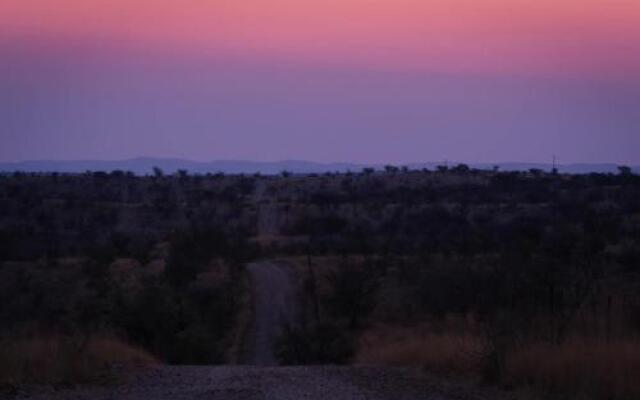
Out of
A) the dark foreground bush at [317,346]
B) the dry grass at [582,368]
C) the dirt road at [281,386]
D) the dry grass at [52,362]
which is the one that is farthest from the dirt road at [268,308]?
the dry grass at [582,368]

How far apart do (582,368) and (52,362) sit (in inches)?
378

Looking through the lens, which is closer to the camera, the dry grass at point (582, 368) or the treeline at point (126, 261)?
the dry grass at point (582, 368)

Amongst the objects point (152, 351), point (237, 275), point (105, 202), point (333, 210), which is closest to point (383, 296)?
point (237, 275)

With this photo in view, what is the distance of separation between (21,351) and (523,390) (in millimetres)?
9555

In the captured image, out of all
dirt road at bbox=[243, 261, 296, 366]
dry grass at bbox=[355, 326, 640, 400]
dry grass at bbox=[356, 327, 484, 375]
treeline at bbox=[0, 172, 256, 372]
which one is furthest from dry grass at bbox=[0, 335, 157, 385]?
dirt road at bbox=[243, 261, 296, 366]

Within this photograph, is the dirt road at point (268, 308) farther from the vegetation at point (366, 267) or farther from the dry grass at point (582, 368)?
the dry grass at point (582, 368)

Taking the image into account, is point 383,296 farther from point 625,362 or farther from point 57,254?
point 625,362

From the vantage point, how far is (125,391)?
17.7m

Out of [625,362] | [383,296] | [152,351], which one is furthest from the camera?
[383,296]

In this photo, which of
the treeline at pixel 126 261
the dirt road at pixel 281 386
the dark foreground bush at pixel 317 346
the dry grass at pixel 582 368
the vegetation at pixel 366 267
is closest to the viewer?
the dry grass at pixel 582 368

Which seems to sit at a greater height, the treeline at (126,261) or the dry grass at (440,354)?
the dry grass at (440,354)

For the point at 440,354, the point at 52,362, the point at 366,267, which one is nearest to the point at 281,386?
the point at 440,354

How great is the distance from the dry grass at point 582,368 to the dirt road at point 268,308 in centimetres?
1592

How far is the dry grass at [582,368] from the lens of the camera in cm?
1595
